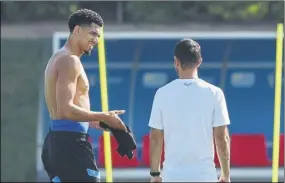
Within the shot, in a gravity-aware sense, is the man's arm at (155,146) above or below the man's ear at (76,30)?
below

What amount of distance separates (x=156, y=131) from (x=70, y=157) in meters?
0.56

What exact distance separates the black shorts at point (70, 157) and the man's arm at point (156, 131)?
406mm

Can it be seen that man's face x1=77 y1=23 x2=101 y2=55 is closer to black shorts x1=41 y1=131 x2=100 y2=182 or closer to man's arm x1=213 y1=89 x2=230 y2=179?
black shorts x1=41 y1=131 x2=100 y2=182

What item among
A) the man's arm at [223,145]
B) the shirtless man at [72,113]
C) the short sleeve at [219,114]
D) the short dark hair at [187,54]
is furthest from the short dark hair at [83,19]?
the man's arm at [223,145]

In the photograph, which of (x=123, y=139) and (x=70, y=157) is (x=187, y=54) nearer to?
(x=123, y=139)

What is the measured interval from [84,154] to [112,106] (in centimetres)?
930

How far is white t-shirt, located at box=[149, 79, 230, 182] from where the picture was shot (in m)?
5.46

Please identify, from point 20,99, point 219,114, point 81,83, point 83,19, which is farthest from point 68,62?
point 20,99

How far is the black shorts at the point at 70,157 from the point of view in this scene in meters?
5.71

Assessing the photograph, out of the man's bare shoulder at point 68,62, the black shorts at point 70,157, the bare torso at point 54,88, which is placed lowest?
the black shorts at point 70,157

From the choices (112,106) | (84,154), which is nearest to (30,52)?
(112,106)

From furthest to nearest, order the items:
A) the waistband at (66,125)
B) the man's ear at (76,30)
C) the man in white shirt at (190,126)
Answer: the man's ear at (76,30)
the waistband at (66,125)
the man in white shirt at (190,126)

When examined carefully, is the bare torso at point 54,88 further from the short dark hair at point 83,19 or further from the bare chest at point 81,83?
the short dark hair at point 83,19

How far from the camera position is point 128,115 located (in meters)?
14.8
